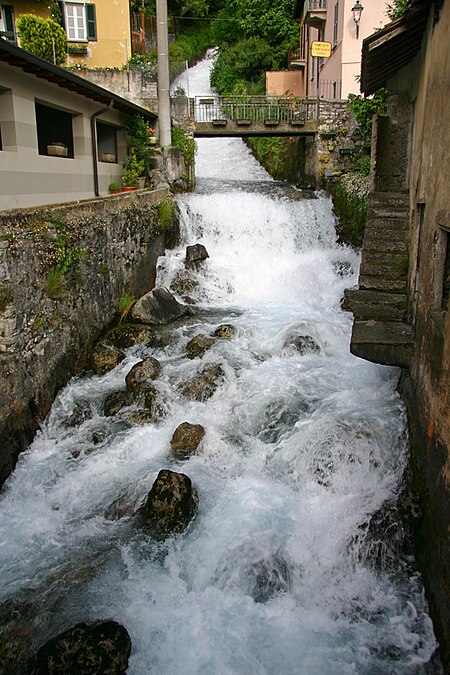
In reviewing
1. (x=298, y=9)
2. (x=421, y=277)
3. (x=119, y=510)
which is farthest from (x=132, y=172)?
(x=298, y=9)

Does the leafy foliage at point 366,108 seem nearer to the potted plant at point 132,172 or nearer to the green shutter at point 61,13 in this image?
the potted plant at point 132,172

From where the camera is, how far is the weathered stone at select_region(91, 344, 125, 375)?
958 cm

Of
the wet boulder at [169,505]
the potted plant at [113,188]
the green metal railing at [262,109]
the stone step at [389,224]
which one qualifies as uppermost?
the green metal railing at [262,109]

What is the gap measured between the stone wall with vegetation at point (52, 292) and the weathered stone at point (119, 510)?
167 cm

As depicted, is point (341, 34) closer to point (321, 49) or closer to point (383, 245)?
point (321, 49)

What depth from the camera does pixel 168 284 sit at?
13.0 m

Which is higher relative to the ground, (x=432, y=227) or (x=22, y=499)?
(x=432, y=227)

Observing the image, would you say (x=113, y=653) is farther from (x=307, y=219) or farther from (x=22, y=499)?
(x=307, y=219)

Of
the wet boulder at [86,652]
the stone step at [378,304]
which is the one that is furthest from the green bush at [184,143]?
the wet boulder at [86,652]

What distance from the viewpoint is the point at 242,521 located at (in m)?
6.25

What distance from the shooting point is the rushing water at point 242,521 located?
16.2ft

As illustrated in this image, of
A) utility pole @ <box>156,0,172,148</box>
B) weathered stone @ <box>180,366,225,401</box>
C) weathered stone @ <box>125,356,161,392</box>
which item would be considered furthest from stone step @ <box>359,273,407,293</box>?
utility pole @ <box>156,0,172,148</box>

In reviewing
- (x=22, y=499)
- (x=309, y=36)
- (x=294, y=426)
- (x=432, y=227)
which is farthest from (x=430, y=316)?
(x=309, y=36)

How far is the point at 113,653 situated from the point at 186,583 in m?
1.12
